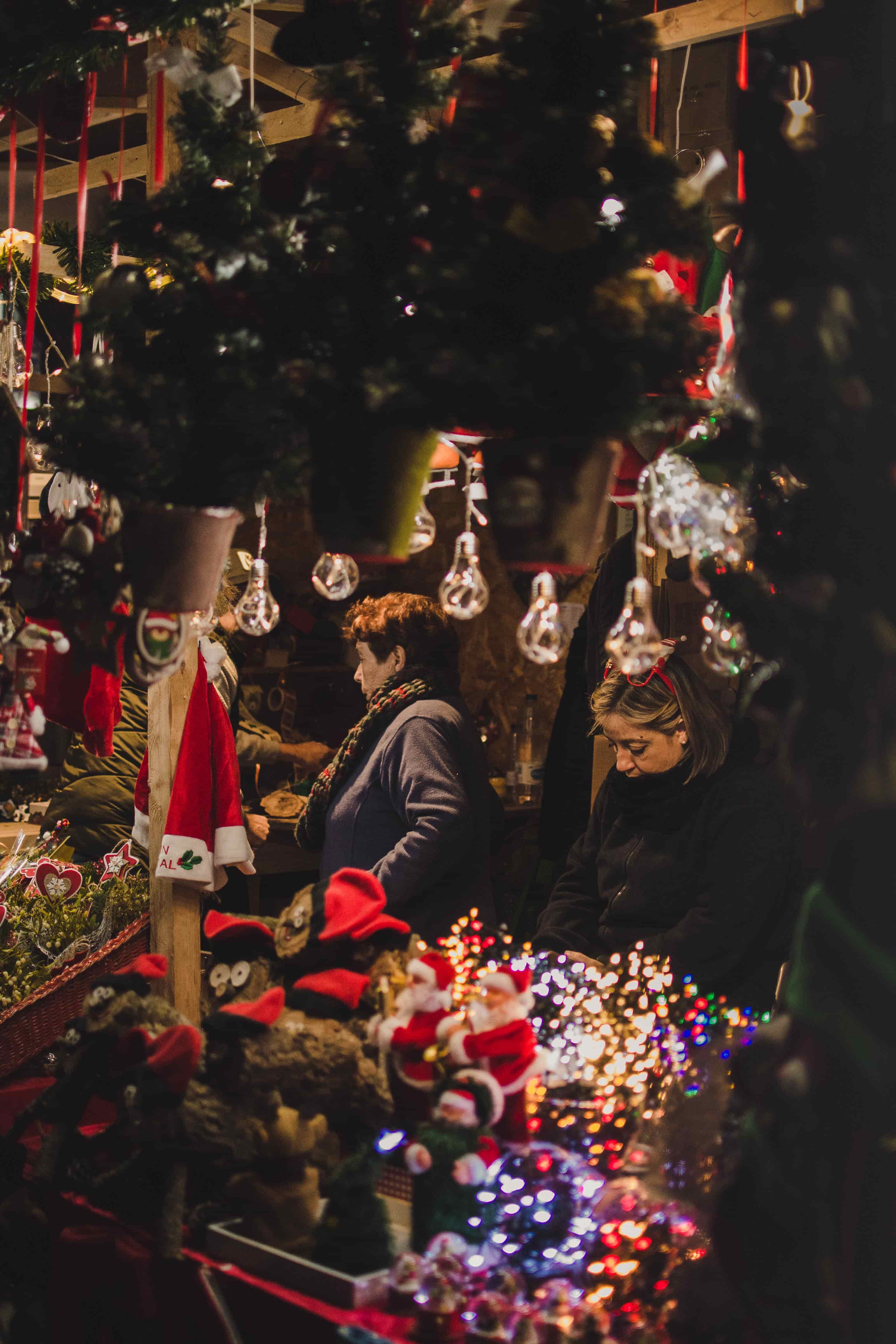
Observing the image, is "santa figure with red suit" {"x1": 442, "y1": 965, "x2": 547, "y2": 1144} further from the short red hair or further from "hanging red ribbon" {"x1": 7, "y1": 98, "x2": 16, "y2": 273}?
the short red hair

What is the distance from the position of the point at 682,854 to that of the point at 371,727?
80 cm

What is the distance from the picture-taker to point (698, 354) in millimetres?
1158

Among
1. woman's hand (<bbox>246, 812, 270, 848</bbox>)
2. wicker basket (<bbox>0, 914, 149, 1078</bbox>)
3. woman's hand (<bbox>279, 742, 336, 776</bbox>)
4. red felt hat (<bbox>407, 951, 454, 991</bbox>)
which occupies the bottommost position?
woman's hand (<bbox>279, 742, 336, 776</bbox>)

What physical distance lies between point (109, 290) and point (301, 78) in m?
2.54

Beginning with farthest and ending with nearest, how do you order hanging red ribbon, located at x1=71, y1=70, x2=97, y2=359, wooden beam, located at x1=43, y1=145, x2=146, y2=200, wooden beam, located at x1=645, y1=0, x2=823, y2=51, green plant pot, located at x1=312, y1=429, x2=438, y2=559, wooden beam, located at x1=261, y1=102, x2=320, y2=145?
wooden beam, located at x1=43, y1=145, x2=146, y2=200
wooden beam, located at x1=261, y1=102, x2=320, y2=145
wooden beam, located at x1=645, y1=0, x2=823, y2=51
hanging red ribbon, located at x1=71, y1=70, x2=97, y2=359
green plant pot, located at x1=312, y1=429, x2=438, y2=559

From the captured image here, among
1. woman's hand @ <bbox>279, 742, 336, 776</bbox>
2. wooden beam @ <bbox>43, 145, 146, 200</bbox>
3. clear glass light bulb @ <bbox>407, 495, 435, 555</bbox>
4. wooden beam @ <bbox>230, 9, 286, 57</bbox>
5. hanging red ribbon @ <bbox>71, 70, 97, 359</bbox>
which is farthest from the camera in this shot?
woman's hand @ <bbox>279, 742, 336, 776</bbox>

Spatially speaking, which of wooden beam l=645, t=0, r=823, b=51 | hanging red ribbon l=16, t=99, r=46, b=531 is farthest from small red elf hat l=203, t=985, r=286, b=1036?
wooden beam l=645, t=0, r=823, b=51

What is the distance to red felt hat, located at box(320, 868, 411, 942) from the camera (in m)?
1.48

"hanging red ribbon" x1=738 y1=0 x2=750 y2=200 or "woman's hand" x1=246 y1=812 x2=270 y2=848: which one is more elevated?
"hanging red ribbon" x1=738 y1=0 x2=750 y2=200

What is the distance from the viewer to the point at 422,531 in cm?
142

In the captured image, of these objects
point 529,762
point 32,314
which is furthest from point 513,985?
point 529,762

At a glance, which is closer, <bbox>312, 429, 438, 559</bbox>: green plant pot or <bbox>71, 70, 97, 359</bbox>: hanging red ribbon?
<bbox>312, 429, 438, 559</bbox>: green plant pot

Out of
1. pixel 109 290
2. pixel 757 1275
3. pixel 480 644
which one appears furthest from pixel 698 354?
pixel 480 644

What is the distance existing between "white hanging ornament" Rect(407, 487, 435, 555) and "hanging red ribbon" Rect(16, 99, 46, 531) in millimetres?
549
